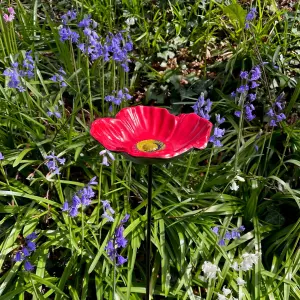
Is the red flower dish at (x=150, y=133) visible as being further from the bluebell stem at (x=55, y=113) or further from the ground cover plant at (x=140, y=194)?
the bluebell stem at (x=55, y=113)

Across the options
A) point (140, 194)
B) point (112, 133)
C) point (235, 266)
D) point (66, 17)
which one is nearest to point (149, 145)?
point (112, 133)

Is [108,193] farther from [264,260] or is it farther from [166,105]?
[166,105]

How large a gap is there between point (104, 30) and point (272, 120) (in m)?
1.94

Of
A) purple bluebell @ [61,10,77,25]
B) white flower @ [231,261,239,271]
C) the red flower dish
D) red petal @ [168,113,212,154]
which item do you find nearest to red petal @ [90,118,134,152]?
the red flower dish

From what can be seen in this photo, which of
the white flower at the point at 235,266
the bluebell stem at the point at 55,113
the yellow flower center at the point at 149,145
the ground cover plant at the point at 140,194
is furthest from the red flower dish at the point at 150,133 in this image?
the bluebell stem at the point at 55,113

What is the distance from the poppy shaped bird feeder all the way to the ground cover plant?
270 mm

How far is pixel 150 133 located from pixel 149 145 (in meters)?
0.19

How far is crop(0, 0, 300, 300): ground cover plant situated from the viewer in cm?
235

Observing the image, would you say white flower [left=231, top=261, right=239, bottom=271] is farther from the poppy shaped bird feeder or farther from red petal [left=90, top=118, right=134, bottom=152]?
red petal [left=90, top=118, right=134, bottom=152]

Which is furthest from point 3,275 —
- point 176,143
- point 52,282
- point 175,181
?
point 176,143

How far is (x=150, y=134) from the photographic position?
5.96ft

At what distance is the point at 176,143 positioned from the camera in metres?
1.73

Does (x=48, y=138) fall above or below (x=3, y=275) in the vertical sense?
above

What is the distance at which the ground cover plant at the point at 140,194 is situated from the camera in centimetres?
235
